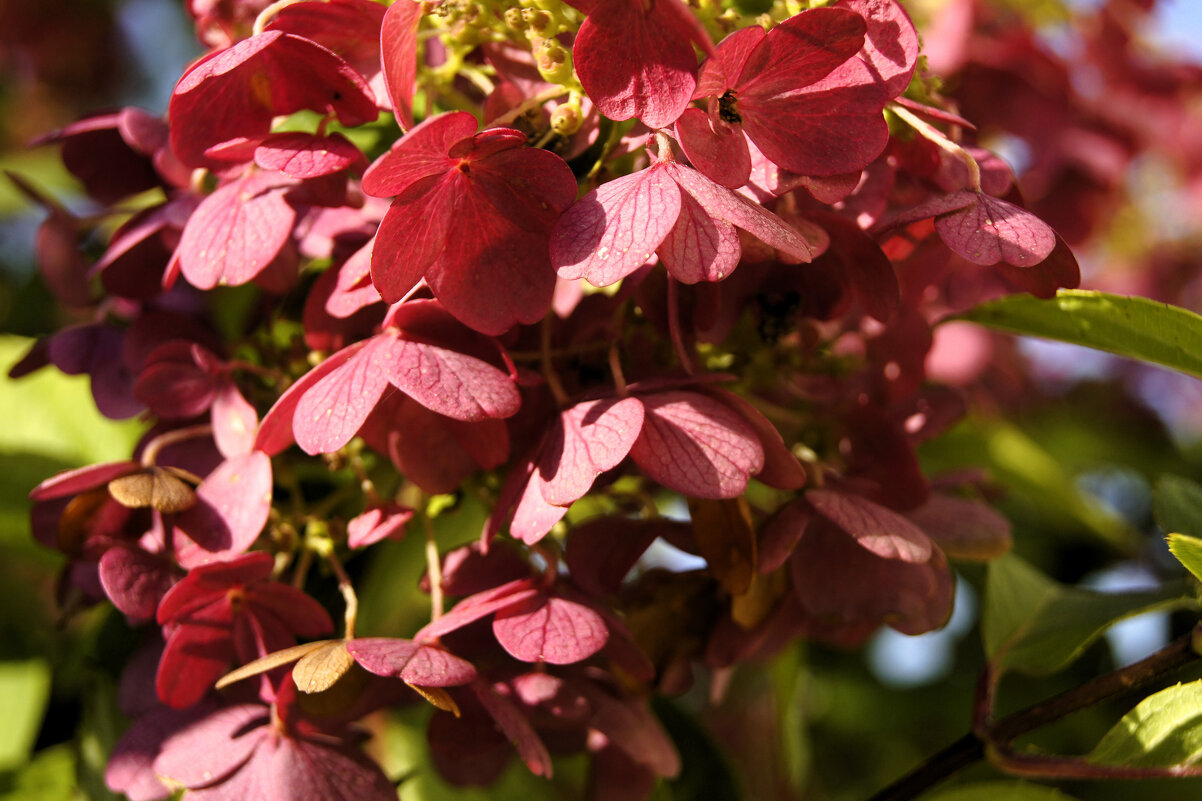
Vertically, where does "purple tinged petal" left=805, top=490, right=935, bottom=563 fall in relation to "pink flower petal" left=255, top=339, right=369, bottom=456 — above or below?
below

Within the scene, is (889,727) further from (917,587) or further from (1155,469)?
(917,587)

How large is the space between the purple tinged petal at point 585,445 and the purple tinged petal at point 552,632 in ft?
0.24

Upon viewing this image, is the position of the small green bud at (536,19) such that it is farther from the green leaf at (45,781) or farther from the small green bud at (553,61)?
the green leaf at (45,781)

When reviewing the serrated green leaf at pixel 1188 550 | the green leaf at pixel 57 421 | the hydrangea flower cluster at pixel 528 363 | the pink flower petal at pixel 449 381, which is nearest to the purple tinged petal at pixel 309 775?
the hydrangea flower cluster at pixel 528 363

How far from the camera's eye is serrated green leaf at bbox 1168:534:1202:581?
1.70ft

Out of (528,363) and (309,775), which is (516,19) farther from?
(309,775)

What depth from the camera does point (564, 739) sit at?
0.65m

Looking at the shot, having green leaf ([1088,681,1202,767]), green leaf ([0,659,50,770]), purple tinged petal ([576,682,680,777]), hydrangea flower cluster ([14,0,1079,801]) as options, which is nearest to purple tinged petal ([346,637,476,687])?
hydrangea flower cluster ([14,0,1079,801])

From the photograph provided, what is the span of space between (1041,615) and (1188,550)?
0.80ft

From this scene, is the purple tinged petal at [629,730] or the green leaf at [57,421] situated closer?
the purple tinged petal at [629,730]

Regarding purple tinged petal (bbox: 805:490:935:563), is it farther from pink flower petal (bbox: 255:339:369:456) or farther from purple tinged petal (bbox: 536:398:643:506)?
pink flower petal (bbox: 255:339:369:456)

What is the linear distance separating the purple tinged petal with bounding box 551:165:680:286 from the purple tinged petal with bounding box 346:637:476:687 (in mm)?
192

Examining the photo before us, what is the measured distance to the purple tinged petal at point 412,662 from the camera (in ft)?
1.61

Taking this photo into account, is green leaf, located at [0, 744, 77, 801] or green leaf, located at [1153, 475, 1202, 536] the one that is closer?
green leaf, located at [1153, 475, 1202, 536]
